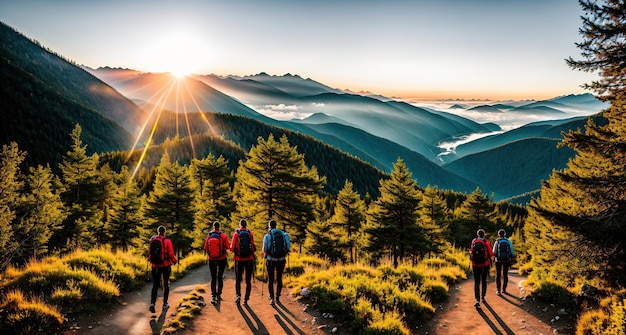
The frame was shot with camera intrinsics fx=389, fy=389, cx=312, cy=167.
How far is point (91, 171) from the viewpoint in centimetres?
3812

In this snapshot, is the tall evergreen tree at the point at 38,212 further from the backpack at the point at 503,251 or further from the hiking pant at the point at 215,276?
the backpack at the point at 503,251

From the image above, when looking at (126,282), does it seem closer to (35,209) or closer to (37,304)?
(37,304)

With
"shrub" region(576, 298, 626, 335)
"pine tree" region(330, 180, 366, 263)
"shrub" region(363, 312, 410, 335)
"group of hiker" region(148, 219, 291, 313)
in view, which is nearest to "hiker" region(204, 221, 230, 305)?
"group of hiker" region(148, 219, 291, 313)

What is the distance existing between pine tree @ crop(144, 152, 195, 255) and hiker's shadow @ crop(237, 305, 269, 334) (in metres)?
20.9

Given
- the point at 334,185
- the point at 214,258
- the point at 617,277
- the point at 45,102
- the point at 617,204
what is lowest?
the point at 334,185

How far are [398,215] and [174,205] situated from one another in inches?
699

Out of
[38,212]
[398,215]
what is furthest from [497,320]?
[38,212]

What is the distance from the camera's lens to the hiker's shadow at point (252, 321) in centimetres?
972

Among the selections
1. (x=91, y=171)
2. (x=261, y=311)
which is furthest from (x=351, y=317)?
(x=91, y=171)

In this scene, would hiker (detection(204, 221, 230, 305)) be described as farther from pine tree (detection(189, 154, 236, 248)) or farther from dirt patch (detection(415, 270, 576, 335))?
pine tree (detection(189, 154, 236, 248))

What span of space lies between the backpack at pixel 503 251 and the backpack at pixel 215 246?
1002 cm

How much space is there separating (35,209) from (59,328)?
25.5 m

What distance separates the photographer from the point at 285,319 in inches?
414

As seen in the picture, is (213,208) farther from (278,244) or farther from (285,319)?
(285,319)
